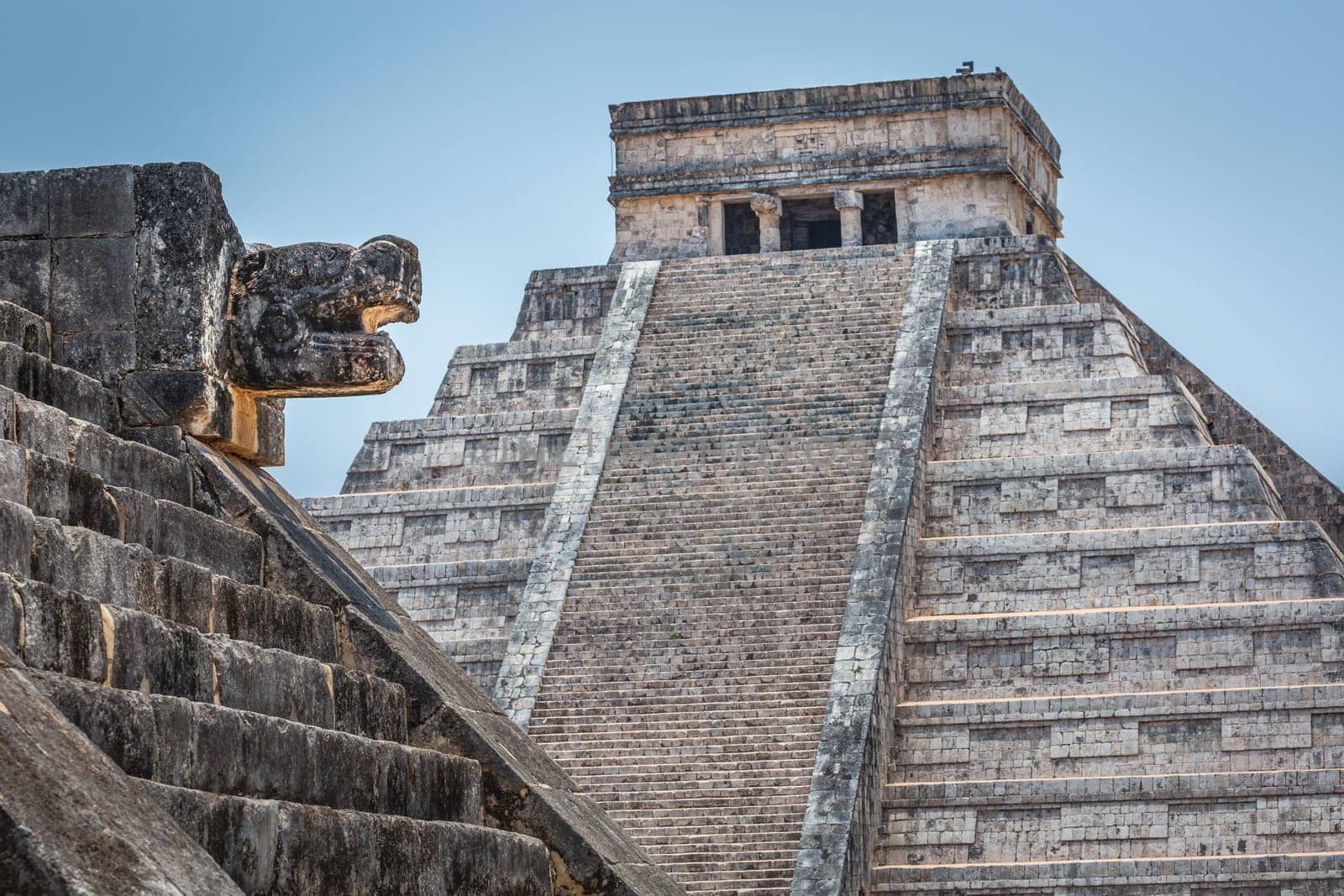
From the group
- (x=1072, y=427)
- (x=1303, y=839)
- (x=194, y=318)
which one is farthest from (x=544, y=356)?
(x=194, y=318)

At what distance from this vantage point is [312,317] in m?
9.08

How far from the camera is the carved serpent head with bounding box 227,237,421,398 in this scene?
8961mm

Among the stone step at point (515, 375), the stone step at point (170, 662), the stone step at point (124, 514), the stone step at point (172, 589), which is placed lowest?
the stone step at point (170, 662)

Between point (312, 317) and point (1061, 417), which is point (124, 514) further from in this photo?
point (1061, 417)

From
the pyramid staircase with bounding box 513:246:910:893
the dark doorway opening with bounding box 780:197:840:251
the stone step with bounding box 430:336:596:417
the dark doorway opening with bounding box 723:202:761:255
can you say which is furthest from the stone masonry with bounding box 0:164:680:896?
the dark doorway opening with bounding box 780:197:840:251

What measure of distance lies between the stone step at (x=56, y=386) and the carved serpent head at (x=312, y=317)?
2.08 feet

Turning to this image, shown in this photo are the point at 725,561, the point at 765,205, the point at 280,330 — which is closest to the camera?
the point at 280,330

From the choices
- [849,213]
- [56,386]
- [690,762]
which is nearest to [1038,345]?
[849,213]

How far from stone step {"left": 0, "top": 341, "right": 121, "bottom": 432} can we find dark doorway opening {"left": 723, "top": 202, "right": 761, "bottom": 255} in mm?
18968

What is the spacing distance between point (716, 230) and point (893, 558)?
25.8 feet

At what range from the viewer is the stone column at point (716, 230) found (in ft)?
87.5

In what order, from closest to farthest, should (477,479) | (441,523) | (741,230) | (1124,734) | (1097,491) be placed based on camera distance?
1. (1124,734)
2. (1097,491)
3. (441,523)
4. (477,479)
5. (741,230)

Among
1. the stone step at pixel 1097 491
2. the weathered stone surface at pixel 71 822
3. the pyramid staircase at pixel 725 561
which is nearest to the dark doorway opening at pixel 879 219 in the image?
the pyramid staircase at pixel 725 561

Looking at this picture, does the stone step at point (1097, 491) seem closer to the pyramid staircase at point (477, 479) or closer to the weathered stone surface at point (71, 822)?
the pyramid staircase at point (477, 479)
